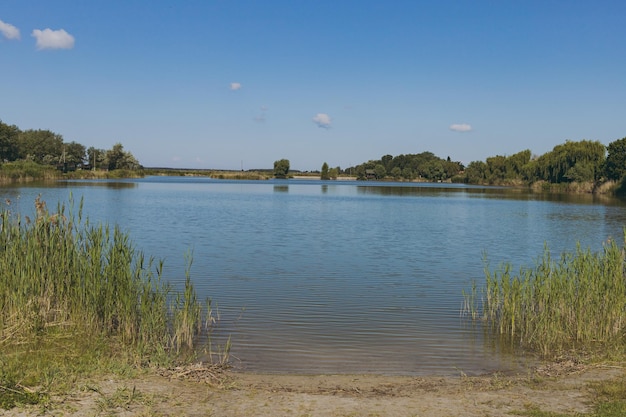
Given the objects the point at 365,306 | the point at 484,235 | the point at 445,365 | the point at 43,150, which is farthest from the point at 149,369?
the point at 43,150

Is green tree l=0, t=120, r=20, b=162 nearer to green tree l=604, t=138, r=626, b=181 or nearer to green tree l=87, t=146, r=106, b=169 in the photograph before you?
green tree l=87, t=146, r=106, b=169

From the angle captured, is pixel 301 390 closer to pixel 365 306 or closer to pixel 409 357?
pixel 409 357

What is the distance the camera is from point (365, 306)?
12.5 meters

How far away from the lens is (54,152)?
Answer: 382 ft

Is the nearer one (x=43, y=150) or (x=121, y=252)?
(x=121, y=252)

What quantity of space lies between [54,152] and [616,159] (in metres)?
104

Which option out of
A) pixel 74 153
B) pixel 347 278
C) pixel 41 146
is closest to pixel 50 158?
pixel 41 146

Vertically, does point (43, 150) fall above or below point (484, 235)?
above

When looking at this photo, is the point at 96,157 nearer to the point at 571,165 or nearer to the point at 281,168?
the point at 281,168

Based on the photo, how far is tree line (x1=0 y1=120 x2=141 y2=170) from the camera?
91500 mm

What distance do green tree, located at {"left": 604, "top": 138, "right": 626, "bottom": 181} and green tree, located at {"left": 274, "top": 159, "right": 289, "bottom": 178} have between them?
12207 centimetres

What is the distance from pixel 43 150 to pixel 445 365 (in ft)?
391

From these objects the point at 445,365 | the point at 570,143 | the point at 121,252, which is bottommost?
the point at 445,365

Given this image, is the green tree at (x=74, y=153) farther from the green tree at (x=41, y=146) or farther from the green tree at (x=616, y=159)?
the green tree at (x=616, y=159)
